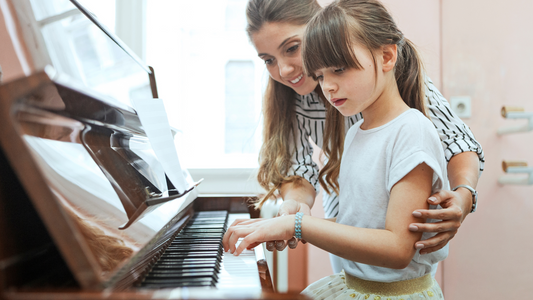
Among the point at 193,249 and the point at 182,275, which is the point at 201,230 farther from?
the point at 182,275

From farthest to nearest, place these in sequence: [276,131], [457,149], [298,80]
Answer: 1. [276,131]
2. [298,80]
3. [457,149]

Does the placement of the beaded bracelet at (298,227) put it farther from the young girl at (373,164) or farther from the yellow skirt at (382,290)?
the yellow skirt at (382,290)

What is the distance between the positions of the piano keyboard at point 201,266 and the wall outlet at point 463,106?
59.4 inches

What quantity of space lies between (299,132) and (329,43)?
1.94ft

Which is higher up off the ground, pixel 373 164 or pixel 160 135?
pixel 160 135

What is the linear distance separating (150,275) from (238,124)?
5.75 ft

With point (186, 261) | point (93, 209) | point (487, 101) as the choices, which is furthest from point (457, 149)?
point (487, 101)

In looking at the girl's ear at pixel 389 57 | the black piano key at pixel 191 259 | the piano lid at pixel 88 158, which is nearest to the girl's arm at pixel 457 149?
the girl's ear at pixel 389 57

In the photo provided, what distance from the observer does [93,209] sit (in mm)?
619

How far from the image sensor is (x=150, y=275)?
0.63 metres

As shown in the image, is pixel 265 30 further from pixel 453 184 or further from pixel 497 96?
pixel 497 96

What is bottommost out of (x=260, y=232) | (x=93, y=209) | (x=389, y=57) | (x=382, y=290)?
(x=382, y=290)

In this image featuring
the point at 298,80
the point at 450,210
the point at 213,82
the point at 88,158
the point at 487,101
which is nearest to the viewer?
the point at 88,158

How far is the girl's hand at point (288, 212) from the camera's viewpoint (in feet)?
2.59
